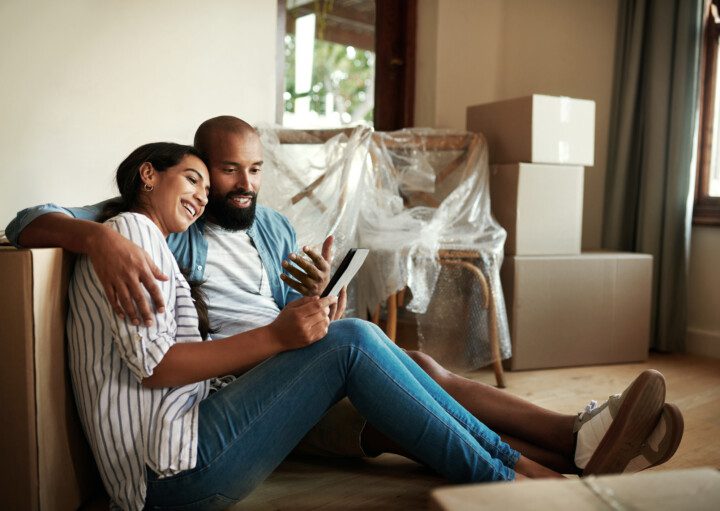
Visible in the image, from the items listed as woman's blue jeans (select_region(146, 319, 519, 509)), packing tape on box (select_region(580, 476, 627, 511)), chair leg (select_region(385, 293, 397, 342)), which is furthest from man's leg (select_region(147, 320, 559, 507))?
chair leg (select_region(385, 293, 397, 342))

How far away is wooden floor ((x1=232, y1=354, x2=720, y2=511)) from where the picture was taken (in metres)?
1.51

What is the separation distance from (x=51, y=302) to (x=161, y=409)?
288mm

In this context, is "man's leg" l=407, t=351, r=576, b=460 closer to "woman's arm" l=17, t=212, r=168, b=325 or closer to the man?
the man

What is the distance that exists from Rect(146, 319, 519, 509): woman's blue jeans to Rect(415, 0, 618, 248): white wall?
238 centimetres

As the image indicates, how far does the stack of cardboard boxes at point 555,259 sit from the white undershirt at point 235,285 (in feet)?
4.28

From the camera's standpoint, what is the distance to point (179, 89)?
8.68 feet

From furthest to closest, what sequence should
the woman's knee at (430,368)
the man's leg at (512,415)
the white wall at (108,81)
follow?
the white wall at (108,81) → the woman's knee at (430,368) → the man's leg at (512,415)

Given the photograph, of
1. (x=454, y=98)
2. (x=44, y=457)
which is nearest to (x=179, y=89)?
→ (x=454, y=98)

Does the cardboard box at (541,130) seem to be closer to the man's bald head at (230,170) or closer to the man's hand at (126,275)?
the man's bald head at (230,170)

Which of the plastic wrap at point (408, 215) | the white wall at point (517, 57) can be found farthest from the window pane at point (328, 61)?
the plastic wrap at point (408, 215)

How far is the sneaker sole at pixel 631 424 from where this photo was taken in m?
1.28

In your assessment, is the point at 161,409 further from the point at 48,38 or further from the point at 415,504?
the point at 48,38

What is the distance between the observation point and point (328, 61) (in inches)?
223

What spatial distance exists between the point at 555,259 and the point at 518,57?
133 cm
